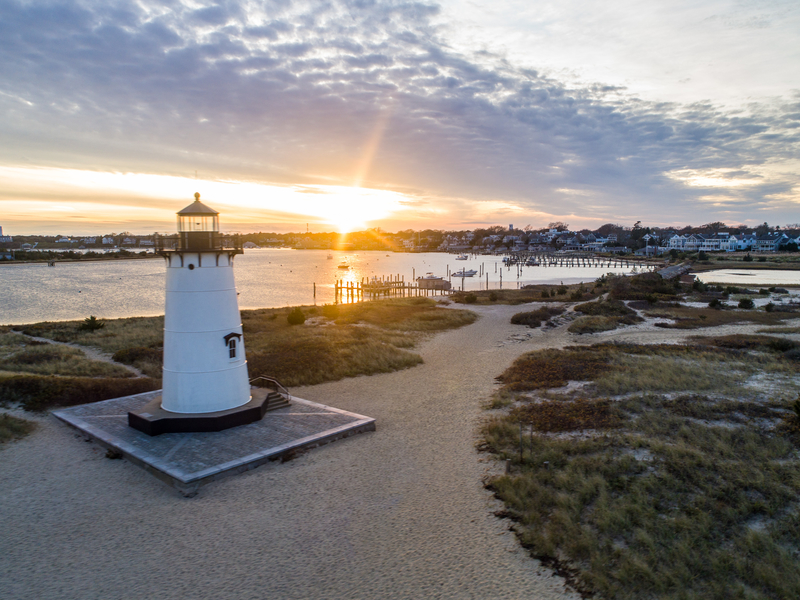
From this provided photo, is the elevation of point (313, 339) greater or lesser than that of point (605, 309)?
lesser

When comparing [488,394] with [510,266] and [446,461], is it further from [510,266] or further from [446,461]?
[510,266]

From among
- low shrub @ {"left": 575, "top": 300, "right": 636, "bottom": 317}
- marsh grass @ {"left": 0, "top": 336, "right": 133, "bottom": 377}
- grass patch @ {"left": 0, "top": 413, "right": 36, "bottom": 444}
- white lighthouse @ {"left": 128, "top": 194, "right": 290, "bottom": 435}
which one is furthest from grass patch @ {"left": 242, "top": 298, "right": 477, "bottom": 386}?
low shrub @ {"left": 575, "top": 300, "right": 636, "bottom": 317}

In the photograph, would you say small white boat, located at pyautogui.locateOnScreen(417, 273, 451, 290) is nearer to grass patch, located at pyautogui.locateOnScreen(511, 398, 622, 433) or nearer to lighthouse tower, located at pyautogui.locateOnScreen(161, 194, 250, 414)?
grass patch, located at pyautogui.locateOnScreen(511, 398, 622, 433)

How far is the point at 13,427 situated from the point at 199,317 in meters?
6.55

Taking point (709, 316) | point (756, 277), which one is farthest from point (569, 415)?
point (756, 277)

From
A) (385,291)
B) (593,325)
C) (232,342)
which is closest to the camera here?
(232,342)

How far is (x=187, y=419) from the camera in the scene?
38.5 feet

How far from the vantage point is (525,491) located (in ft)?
30.6

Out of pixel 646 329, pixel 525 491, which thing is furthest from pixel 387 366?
pixel 646 329

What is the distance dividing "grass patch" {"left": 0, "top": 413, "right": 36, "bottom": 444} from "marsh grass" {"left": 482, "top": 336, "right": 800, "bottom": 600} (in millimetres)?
12863

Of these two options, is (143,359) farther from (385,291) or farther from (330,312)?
(385,291)

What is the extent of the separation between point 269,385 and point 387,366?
5.70 meters

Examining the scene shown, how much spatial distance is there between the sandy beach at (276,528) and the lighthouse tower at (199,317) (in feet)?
7.57

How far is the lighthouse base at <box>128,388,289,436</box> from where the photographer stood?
11734 mm
